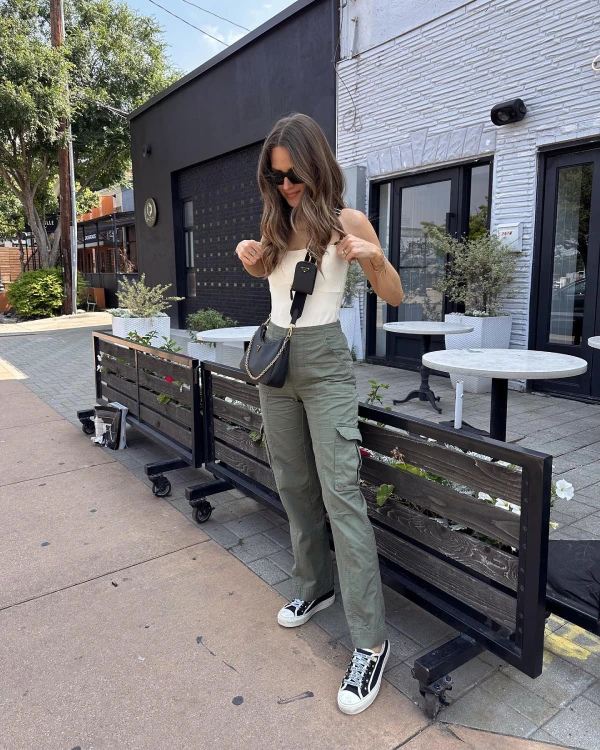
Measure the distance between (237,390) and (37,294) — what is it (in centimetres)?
1534

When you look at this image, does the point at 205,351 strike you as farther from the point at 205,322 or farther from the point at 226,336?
the point at 226,336

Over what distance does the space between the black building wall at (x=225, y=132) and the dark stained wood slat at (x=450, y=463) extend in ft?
23.7

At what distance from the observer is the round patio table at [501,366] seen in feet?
10.1

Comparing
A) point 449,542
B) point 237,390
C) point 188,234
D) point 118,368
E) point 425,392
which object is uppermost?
point 188,234

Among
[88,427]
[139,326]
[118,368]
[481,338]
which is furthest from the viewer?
[139,326]

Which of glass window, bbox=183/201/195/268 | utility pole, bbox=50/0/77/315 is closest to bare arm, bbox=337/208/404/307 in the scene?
glass window, bbox=183/201/195/268

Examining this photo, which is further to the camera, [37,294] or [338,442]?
[37,294]

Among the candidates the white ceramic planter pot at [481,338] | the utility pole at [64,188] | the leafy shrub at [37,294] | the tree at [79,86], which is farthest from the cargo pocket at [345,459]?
the leafy shrub at [37,294]

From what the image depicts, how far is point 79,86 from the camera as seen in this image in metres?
17.2

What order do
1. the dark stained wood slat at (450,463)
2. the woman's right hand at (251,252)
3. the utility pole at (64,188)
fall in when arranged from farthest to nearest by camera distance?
the utility pole at (64,188), the woman's right hand at (251,252), the dark stained wood slat at (450,463)

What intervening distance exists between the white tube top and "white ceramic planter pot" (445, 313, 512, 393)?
14.0 feet

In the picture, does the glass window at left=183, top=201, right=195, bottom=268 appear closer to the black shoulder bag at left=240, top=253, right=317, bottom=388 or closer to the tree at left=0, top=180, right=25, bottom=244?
the black shoulder bag at left=240, top=253, right=317, bottom=388

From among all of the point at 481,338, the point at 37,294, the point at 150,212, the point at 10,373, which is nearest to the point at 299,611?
the point at 481,338

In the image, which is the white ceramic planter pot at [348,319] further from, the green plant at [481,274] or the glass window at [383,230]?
the green plant at [481,274]
